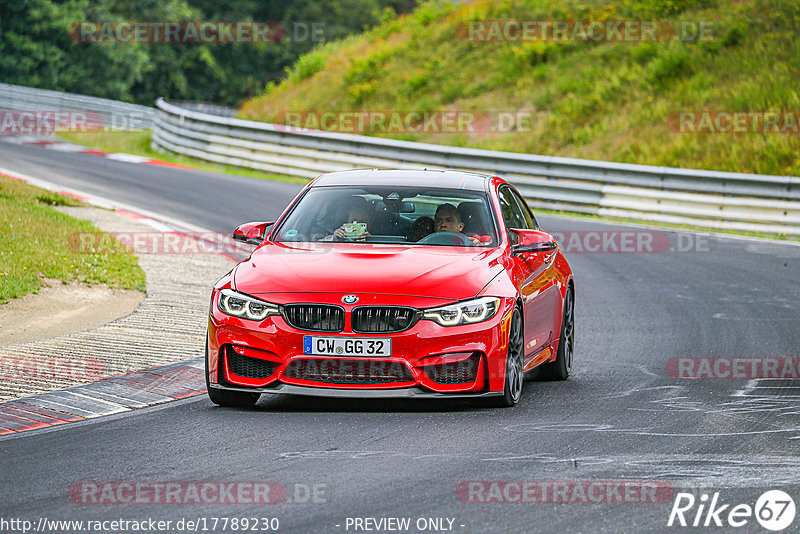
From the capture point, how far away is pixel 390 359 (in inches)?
300

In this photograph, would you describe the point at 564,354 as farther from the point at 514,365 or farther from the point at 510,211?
the point at 514,365

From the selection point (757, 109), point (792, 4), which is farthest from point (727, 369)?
point (792, 4)

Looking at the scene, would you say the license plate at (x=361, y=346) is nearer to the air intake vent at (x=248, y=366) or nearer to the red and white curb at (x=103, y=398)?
the air intake vent at (x=248, y=366)

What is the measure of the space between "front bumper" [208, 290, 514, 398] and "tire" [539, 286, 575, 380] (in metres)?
1.76

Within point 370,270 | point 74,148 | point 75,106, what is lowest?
point 74,148

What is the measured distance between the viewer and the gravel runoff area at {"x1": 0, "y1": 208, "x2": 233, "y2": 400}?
8.80 m

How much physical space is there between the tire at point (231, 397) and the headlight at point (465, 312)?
1380 mm

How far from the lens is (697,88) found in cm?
2948

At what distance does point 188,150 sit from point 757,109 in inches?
538

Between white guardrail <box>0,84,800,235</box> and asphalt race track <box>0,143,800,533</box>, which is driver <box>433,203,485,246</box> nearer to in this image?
asphalt race track <box>0,143,800,533</box>

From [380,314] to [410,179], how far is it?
1986 millimetres

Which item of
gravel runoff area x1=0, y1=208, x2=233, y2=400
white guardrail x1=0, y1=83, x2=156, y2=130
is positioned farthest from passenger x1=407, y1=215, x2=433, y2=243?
white guardrail x1=0, y1=83, x2=156, y2=130

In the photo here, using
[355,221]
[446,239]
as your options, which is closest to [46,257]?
[355,221]

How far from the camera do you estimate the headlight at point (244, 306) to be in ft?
25.6
